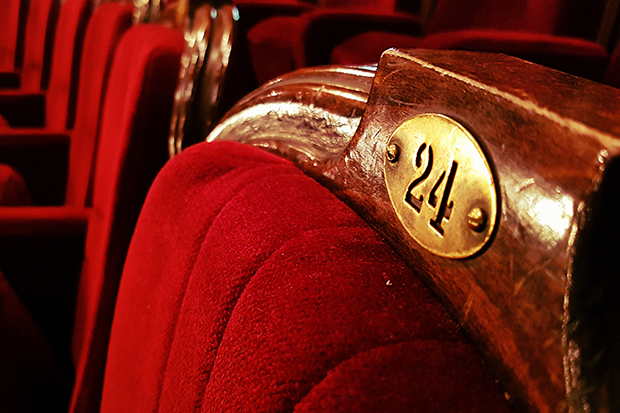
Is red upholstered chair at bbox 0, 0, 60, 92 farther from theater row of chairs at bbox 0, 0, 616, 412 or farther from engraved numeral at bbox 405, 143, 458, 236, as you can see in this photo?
engraved numeral at bbox 405, 143, 458, 236

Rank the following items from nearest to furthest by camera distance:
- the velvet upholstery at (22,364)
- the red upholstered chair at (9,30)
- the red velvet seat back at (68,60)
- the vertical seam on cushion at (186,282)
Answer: the vertical seam on cushion at (186,282), the velvet upholstery at (22,364), the red velvet seat back at (68,60), the red upholstered chair at (9,30)

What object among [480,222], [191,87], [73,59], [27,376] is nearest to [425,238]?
[480,222]

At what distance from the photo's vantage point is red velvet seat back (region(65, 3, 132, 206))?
988 mm

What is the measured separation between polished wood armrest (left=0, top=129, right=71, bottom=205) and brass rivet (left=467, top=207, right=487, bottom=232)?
1.35 metres

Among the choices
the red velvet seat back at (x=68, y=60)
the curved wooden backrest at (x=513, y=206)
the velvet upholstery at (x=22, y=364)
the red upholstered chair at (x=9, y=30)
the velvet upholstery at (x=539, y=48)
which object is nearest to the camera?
the curved wooden backrest at (x=513, y=206)

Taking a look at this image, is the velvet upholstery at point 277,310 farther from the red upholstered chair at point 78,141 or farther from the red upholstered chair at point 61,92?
the red upholstered chair at point 61,92

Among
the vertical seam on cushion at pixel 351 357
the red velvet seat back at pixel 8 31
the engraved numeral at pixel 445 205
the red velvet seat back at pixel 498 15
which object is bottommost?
the red velvet seat back at pixel 8 31

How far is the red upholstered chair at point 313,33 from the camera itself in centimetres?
101

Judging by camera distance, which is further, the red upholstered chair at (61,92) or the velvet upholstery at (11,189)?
the red upholstered chair at (61,92)

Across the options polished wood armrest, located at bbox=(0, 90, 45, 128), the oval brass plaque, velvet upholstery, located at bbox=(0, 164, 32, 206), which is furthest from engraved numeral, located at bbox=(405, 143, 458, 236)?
polished wood armrest, located at bbox=(0, 90, 45, 128)

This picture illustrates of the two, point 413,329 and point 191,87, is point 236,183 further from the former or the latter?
point 191,87

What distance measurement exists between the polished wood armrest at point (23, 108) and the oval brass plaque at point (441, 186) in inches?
75.1

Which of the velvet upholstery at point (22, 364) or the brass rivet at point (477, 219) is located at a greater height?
the brass rivet at point (477, 219)

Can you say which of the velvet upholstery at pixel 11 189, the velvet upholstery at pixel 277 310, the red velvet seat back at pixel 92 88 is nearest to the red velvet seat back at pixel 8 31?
the red velvet seat back at pixel 92 88
